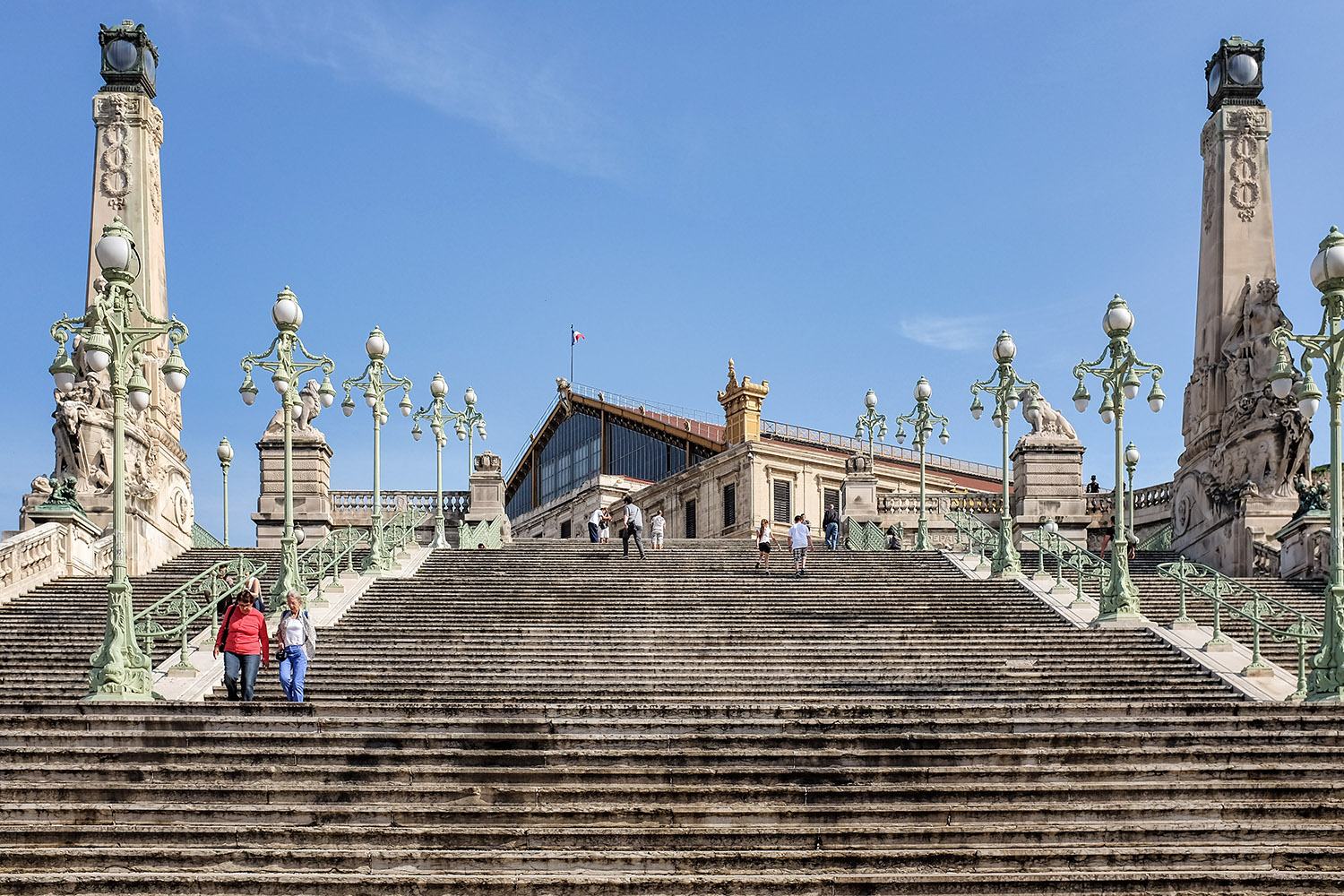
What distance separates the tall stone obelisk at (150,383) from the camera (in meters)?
29.3

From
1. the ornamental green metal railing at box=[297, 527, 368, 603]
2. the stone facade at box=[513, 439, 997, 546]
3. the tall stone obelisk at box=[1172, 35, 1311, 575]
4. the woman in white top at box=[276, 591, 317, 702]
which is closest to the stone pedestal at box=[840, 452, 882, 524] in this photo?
the tall stone obelisk at box=[1172, 35, 1311, 575]

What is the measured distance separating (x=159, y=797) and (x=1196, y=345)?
26.8 meters

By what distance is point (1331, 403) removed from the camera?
1669 centimetres

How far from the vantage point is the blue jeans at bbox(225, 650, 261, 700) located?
15375 mm

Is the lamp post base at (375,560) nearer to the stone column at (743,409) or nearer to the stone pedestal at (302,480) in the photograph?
the stone pedestal at (302,480)

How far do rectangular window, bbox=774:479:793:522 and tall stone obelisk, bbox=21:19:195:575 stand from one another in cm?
2393

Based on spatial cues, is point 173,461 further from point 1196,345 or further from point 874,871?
point 874,871

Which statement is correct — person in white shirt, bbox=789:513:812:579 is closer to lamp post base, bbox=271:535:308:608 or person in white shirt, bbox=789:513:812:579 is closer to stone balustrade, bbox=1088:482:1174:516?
lamp post base, bbox=271:535:308:608

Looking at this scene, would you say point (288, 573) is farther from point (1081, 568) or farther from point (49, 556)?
point (1081, 568)

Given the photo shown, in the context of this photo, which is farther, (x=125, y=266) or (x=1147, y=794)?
(x=125, y=266)

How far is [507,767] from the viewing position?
12977mm

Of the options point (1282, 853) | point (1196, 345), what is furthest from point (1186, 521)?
point (1282, 853)

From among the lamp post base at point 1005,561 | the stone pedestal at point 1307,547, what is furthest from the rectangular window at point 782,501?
the stone pedestal at point 1307,547

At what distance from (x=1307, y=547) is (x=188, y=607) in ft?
60.0
